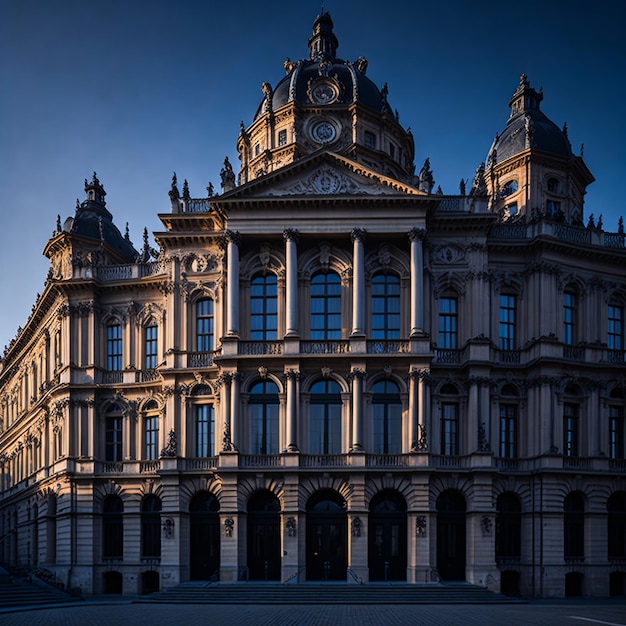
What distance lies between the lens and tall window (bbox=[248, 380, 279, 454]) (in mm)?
43625

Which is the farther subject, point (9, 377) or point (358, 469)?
point (9, 377)

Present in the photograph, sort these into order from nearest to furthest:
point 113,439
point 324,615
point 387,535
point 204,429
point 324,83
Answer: point 324,615 < point 387,535 < point 204,429 < point 113,439 < point 324,83

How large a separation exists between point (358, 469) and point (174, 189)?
19771 mm

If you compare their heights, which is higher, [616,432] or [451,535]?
[616,432]

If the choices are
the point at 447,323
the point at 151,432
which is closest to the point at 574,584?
the point at 447,323

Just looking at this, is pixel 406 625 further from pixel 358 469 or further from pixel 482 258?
pixel 482 258

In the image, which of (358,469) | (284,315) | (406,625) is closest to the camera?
(406,625)

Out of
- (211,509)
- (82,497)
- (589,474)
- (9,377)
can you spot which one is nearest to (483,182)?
(589,474)

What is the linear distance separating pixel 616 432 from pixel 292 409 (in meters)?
19.7

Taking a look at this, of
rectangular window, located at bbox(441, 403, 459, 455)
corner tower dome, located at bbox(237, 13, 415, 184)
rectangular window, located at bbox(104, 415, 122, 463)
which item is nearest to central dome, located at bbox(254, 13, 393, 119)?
corner tower dome, located at bbox(237, 13, 415, 184)

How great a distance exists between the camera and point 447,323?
150 feet

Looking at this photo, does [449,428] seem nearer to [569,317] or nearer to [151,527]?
[569,317]

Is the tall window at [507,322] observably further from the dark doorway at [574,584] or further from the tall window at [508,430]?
the dark doorway at [574,584]

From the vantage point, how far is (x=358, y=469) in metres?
41.5
